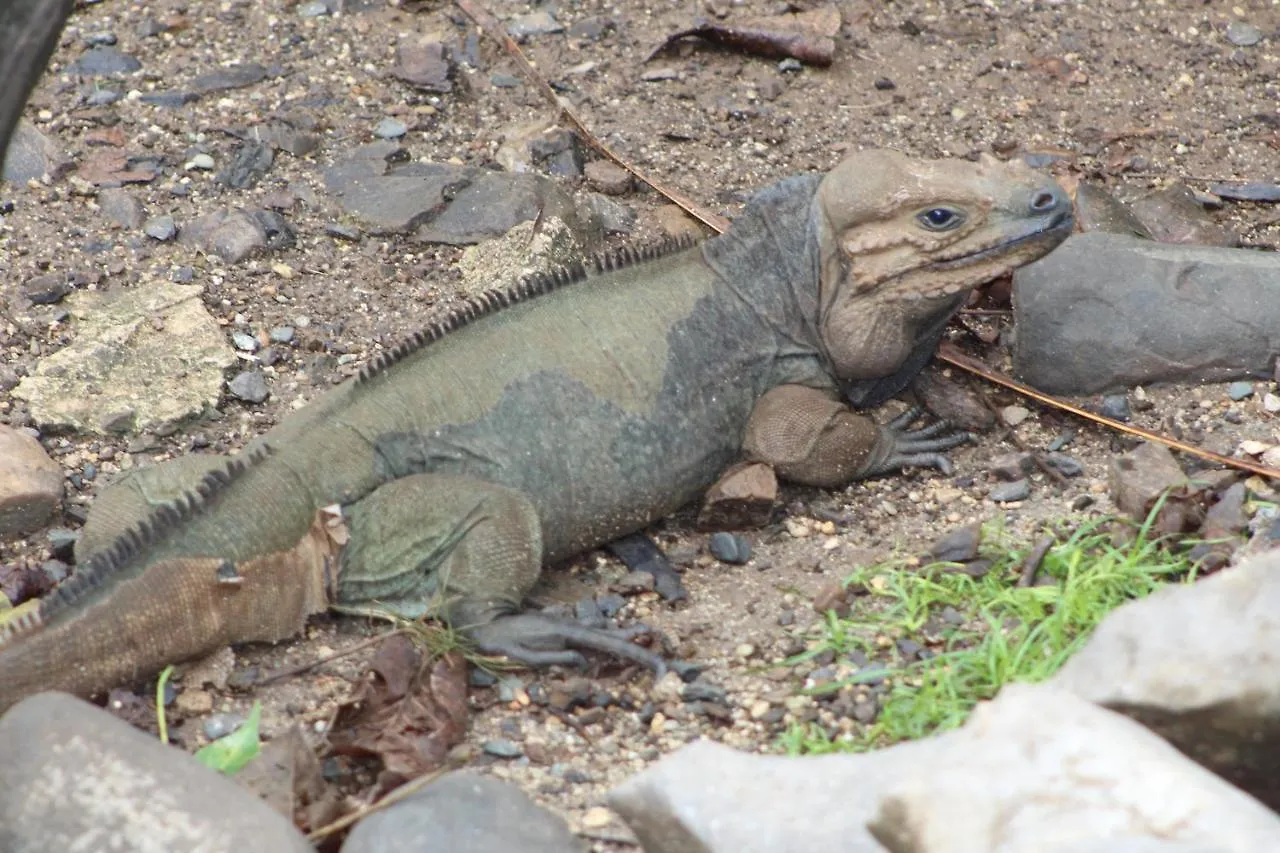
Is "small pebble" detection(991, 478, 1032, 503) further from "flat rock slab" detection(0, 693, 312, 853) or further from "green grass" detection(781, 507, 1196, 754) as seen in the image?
"flat rock slab" detection(0, 693, 312, 853)

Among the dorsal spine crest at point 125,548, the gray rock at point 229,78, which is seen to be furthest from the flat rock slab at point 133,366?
the gray rock at point 229,78

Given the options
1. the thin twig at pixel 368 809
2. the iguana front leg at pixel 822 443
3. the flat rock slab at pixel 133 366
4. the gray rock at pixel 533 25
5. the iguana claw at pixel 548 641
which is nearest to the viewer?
the thin twig at pixel 368 809

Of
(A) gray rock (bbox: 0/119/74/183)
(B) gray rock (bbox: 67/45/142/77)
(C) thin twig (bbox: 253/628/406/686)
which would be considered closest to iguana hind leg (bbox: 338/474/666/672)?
(C) thin twig (bbox: 253/628/406/686)

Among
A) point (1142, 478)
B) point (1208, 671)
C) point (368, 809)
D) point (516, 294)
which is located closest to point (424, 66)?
point (516, 294)

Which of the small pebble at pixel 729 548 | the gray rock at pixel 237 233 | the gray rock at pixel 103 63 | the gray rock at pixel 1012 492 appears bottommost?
the small pebble at pixel 729 548

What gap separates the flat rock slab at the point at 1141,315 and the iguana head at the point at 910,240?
0.35 metres

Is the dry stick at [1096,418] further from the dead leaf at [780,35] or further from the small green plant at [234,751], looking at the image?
the small green plant at [234,751]

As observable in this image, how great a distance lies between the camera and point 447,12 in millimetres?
7367

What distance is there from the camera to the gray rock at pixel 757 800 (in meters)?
3.06

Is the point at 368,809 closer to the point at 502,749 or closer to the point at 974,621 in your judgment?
the point at 502,749

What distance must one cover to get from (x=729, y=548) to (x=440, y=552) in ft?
2.97

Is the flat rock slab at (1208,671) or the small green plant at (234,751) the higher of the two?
the flat rock slab at (1208,671)

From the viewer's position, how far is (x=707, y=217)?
6.06 metres

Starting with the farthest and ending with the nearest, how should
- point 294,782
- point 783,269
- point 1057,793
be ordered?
point 783,269 < point 294,782 < point 1057,793
